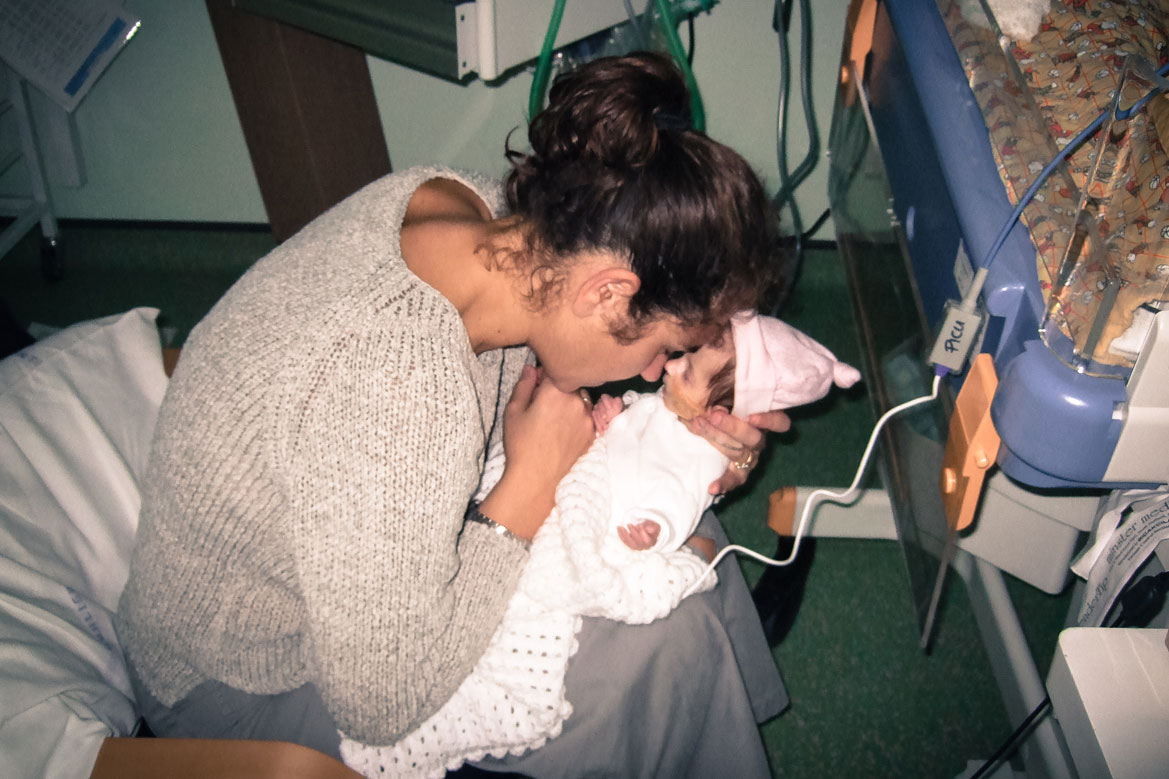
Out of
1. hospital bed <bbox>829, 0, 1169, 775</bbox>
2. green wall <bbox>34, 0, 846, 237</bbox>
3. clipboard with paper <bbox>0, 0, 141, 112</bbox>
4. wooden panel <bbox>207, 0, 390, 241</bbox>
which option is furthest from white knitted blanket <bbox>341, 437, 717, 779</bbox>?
clipboard with paper <bbox>0, 0, 141, 112</bbox>

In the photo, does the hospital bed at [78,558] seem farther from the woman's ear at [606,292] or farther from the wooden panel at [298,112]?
the wooden panel at [298,112]

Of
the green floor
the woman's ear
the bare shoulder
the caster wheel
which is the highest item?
the bare shoulder

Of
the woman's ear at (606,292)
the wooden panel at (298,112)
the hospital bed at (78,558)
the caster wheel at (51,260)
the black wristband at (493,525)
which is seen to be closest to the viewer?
the hospital bed at (78,558)

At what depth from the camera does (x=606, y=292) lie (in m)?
0.93

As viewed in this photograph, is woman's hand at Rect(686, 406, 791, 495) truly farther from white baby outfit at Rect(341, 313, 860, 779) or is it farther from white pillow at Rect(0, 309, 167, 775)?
white pillow at Rect(0, 309, 167, 775)

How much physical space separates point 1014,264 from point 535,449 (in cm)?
63

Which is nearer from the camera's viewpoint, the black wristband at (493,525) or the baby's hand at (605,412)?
the black wristband at (493,525)

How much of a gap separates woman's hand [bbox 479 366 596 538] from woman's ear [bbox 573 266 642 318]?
23 cm

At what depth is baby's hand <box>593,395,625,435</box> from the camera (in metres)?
1.36

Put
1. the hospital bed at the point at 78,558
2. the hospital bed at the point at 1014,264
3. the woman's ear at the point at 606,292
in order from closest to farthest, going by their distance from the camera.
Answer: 1. the hospital bed at the point at 1014,264
2. the hospital bed at the point at 78,558
3. the woman's ear at the point at 606,292

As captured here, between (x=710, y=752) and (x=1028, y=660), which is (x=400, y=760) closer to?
(x=710, y=752)

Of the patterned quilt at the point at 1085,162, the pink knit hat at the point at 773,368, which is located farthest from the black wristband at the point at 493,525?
the patterned quilt at the point at 1085,162

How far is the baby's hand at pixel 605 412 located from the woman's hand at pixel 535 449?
0.37ft

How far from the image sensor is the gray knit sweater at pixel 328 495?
2.69ft
